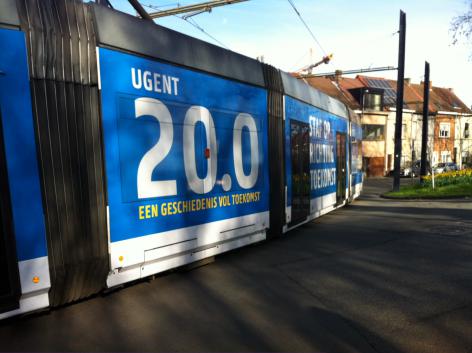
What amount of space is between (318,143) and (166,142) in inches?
231

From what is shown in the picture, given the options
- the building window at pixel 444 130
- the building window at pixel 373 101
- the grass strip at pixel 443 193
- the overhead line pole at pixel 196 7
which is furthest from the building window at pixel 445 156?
the overhead line pole at pixel 196 7

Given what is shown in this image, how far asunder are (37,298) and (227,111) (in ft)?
11.9

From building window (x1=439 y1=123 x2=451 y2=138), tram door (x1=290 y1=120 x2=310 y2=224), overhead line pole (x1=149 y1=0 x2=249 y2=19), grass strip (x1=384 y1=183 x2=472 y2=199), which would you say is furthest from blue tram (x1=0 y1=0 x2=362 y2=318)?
building window (x1=439 y1=123 x2=451 y2=138)

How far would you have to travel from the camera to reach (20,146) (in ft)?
11.2

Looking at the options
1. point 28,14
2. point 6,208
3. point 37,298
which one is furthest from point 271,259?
point 28,14

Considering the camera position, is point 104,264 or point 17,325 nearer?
point 17,325

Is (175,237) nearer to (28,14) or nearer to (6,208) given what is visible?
(6,208)

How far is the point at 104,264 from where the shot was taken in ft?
13.1

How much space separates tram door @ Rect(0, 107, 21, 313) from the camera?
10.8 ft

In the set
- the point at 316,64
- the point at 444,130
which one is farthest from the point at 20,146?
the point at 444,130

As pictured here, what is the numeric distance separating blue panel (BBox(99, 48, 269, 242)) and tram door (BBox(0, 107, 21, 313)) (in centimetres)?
98

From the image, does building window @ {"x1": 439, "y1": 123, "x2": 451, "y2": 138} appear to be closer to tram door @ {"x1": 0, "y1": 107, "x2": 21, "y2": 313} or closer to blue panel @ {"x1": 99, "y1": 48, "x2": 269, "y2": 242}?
blue panel @ {"x1": 99, "y1": 48, "x2": 269, "y2": 242}

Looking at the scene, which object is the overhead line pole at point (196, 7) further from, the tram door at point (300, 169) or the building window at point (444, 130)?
the building window at point (444, 130)

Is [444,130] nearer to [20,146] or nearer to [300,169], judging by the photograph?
[300,169]
